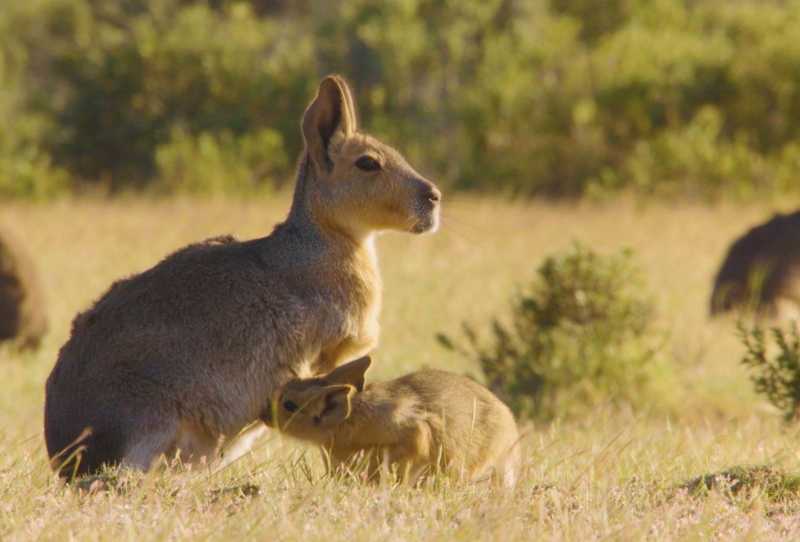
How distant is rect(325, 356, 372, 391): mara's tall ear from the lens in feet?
19.3

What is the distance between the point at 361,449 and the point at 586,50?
2668cm

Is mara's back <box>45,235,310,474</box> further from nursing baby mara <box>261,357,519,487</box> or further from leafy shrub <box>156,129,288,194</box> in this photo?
leafy shrub <box>156,129,288,194</box>

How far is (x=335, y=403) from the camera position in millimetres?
5789

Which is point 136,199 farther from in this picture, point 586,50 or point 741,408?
point 741,408

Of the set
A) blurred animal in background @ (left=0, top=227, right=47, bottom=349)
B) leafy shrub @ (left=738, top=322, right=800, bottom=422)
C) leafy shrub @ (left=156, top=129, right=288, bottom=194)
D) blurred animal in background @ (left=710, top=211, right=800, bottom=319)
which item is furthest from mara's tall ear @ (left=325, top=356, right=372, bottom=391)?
leafy shrub @ (left=156, top=129, right=288, bottom=194)

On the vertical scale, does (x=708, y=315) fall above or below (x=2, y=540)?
below

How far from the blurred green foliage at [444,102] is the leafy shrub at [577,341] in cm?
1507

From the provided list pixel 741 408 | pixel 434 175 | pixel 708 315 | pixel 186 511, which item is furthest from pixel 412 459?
pixel 434 175

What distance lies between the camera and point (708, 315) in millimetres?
14492

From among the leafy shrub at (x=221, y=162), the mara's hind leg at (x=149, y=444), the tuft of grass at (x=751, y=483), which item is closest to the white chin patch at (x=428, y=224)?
the mara's hind leg at (x=149, y=444)

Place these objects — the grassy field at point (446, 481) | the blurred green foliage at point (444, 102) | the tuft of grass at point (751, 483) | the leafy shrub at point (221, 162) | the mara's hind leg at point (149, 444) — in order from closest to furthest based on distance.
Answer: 1. the grassy field at point (446, 481)
2. the tuft of grass at point (751, 483)
3. the mara's hind leg at point (149, 444)
4. the leafy shrub at point (221, 162)
5. the blurred green foliage at point (444, 102)

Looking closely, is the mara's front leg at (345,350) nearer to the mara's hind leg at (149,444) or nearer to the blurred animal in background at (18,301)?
the mara's hind leg at (149,444)

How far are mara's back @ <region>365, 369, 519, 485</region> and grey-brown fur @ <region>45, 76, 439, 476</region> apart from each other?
12.8 inches

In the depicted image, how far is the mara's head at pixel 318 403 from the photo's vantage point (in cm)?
578
